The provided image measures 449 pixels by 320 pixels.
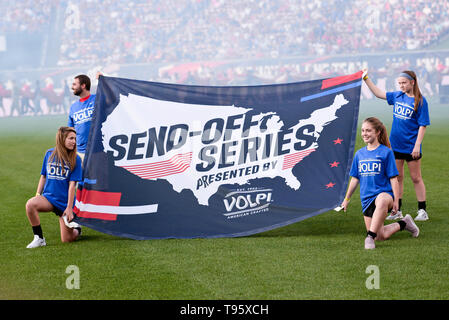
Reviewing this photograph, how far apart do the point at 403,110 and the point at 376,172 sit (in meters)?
1.37

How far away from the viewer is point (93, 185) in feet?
19.9

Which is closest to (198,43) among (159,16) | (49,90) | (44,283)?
(159,16)

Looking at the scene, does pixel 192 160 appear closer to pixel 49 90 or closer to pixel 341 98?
pixel 341 98

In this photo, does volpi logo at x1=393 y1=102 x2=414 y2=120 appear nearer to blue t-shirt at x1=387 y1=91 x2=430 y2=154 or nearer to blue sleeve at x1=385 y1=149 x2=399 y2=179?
blue t-shirt at x1=387 y1=91 x2=430 y2=154

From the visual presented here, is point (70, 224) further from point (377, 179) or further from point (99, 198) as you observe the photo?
point (377, 179)

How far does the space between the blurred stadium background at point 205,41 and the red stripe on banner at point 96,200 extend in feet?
74.9

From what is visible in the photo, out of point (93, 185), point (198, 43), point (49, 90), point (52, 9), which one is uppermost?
point (52, 9)

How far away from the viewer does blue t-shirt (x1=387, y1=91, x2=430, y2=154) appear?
6.83m

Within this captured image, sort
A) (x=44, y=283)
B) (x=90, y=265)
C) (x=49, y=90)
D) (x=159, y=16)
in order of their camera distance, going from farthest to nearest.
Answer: (x=159, y=16), (x=49, y=90), (x=90, y=265), (x=44, y=283)

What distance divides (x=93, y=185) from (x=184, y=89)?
123cm

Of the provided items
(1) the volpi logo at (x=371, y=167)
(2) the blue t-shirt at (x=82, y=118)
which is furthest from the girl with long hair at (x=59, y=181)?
(1) the volpi logo at (x=371, y=167)

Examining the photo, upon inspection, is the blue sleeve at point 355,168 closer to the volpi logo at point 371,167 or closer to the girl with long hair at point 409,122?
the volpi logo at point 371,167

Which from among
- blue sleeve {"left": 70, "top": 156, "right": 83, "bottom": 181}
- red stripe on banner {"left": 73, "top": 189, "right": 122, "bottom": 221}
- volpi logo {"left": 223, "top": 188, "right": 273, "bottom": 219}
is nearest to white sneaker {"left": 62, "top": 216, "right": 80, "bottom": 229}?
red stripe on banner {"left": 73, "top": 189, "right": 122, "bottom": 221}

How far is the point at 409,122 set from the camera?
22.7ft
